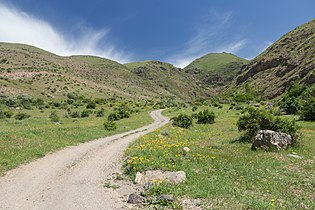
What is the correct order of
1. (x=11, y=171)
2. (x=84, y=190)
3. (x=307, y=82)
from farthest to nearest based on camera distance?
1. (x=307, y=82)
2. (x=11, y=171)
3. (x=84, y=190)

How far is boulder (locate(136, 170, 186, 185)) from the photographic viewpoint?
34.9 ft

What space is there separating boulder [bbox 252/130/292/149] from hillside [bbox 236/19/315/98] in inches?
2230

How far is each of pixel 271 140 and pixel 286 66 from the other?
87763 millimetres

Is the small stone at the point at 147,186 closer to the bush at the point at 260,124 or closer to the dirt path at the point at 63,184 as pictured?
the dirt path at the point at 63,184

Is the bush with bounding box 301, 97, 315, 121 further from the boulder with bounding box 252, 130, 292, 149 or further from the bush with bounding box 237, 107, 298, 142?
the boulder with bounding box 252, 130, 292, 149

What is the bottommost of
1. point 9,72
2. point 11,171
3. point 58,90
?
point 11,171

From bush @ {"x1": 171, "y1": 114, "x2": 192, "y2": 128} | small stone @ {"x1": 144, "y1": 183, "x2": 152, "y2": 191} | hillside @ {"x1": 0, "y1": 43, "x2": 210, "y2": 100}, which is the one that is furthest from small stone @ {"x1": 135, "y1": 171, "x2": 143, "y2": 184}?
hillside @ {"x1": 0, "y1": 43, "x2": 210, "y2": 100}

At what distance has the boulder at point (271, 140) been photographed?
17.1 m

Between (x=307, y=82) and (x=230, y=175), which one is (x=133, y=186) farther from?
(x=307, y=82)

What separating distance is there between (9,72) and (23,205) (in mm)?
99442

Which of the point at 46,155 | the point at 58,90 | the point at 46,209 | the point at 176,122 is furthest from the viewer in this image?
the point at 58,90

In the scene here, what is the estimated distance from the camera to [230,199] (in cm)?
866

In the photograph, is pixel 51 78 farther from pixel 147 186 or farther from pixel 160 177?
pixel 147 186

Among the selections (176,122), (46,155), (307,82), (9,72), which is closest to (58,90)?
(9,72)
